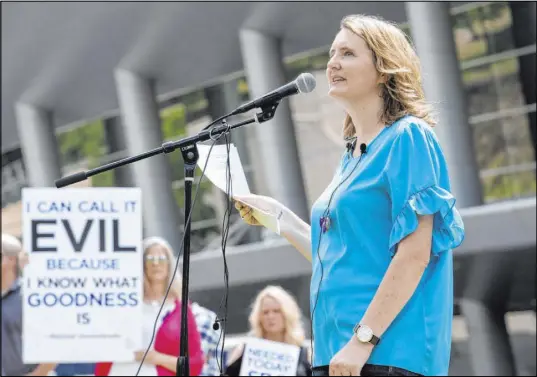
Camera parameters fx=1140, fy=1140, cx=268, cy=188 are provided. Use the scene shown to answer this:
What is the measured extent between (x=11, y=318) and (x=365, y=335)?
216 inches

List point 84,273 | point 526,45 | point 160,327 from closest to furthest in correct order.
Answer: point 84,273 < point 160,327 < point 526,45

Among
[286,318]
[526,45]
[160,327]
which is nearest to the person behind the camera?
[160,327]

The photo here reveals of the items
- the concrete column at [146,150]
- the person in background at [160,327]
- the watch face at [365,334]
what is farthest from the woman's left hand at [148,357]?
the concrete column at [146,150]

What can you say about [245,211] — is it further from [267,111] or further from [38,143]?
[38,143]

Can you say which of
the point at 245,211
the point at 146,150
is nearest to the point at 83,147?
the point at 146,150

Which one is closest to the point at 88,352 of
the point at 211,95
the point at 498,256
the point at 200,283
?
the point at 498,256

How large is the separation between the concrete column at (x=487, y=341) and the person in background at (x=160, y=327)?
9879mm

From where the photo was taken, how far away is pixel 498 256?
14.0m

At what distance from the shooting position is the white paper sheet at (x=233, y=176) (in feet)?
11.9

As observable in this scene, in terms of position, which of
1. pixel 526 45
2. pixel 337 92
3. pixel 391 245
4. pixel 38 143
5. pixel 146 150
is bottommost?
pixel 391 245

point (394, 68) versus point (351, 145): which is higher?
point (394, 68)

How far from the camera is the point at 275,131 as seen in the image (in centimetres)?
1744

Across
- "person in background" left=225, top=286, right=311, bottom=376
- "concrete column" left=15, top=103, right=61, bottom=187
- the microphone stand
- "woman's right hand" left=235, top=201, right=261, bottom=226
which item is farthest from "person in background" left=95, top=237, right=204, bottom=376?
"concrete column" left=15, top=103, right=61, bottom=187

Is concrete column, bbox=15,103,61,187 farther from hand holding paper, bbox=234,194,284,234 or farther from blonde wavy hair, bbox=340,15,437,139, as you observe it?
blonde wavy hair, bbox=340,15,437,139
